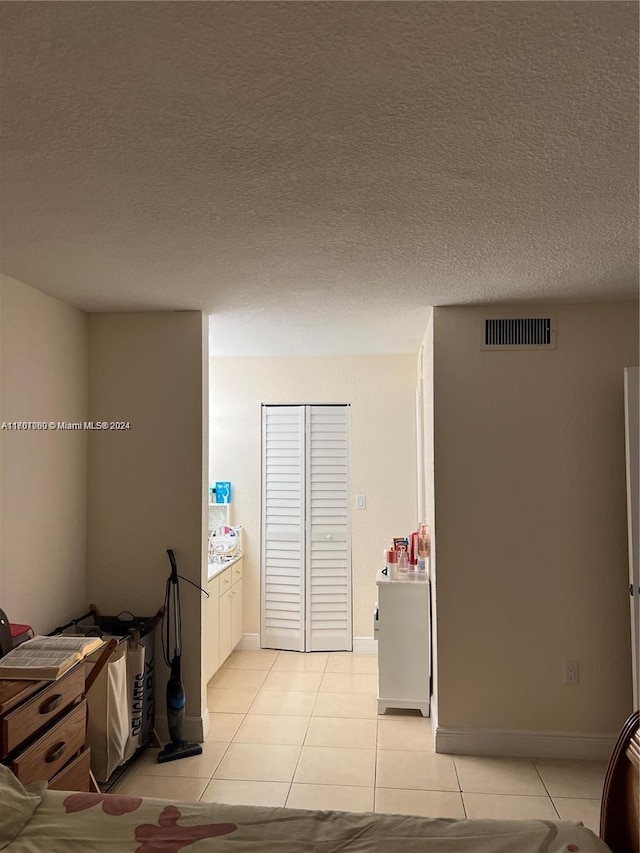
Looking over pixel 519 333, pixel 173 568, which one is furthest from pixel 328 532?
pixel 519 333

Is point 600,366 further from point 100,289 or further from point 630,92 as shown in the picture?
point 100,289

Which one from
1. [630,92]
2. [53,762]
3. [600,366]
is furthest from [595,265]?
[53,762]

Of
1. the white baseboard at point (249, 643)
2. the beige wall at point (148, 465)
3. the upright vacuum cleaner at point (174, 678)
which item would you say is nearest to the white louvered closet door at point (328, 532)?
the white baseboard at point (249, 643)

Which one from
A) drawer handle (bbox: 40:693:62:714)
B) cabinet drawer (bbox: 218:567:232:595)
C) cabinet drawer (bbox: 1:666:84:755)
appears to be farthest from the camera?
cabinet drawer (bbox: 218:567:232:595)

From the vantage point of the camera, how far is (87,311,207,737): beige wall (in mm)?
3990

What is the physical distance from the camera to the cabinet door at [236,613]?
5.39 m

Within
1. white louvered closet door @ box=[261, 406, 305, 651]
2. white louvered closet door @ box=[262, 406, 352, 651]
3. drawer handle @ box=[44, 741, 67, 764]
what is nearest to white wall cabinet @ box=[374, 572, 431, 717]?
white louvered closet door @ box=[262, 406, 352, 651]

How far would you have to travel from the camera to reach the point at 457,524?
386 centimetres

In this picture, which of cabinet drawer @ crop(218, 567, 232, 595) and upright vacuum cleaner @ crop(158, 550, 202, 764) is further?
cabinet drawer @ crop(218, 567, 232, 595)

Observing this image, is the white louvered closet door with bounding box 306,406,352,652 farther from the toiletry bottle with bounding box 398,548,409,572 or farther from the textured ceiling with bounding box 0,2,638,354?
the textured ceiling with bounding box 0,2,638,354

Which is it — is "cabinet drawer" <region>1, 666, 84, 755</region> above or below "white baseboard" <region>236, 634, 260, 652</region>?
above

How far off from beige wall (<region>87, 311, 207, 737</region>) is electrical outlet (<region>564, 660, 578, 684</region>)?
208cm

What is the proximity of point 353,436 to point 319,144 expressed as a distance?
3.98 meters

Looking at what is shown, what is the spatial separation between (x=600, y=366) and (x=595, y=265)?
911mm
